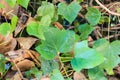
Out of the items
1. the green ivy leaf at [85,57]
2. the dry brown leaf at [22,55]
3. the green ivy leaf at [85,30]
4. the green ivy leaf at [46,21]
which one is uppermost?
the green ivy leaf at [46,21]

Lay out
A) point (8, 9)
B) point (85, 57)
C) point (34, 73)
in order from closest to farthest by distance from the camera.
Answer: point (85, 57) < point (34, 73) < point (8, 9)

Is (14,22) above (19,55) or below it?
above

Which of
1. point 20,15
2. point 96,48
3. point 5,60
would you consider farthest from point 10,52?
point 96,48

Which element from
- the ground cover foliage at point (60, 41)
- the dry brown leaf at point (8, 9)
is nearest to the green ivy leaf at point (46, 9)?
the ground cover foliage at point (60, 41)

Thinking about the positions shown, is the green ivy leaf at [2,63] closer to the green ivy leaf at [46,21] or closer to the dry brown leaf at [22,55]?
the dry brown leaf at [22,55]

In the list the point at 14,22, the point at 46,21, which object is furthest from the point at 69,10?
the point at 14,22

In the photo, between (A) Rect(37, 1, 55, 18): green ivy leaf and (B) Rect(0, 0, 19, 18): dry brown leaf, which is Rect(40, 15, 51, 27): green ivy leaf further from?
(B) Rect(0, 0, 19, 18): dry brown leaf

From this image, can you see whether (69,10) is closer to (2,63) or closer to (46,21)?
(46,21)
